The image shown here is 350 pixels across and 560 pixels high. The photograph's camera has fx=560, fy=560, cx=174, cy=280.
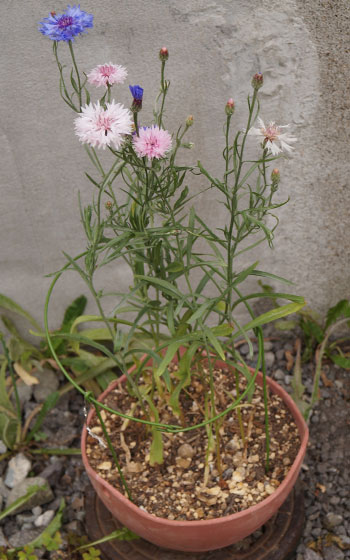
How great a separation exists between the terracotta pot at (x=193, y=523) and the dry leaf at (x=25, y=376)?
48 centimetres

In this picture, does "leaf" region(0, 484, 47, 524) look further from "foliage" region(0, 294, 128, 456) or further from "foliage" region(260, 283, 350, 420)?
"foliage" region(260, 283, 350, 420)

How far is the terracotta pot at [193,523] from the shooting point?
1.01 m

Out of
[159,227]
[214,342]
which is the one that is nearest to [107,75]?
[159,227]

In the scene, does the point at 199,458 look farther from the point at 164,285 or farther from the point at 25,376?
the point at 25,376

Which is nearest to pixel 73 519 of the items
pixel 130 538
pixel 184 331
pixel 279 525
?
pixel 130 538

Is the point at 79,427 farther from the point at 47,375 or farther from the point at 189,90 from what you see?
the point at 189,90

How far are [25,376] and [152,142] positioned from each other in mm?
979

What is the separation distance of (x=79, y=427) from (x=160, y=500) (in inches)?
19.8

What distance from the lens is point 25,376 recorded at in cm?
155

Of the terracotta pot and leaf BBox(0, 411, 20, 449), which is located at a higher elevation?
the terracotta pot

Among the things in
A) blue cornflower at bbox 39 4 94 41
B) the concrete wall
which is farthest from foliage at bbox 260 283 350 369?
blue cornflower at bbox 39 4 94 41

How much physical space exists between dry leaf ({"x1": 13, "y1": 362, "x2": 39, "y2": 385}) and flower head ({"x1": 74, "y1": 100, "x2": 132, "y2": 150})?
3.15 feet

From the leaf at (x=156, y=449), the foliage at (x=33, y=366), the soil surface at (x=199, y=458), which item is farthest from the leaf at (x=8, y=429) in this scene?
the leaf at (x=156, y=449)

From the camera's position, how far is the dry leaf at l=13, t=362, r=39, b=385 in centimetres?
154
